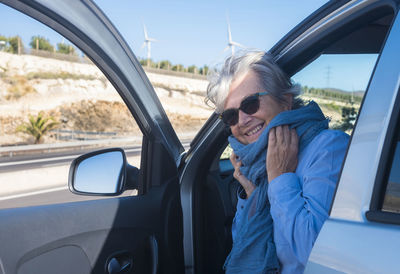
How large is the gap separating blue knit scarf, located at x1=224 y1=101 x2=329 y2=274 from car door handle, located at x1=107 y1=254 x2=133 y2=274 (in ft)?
1.42

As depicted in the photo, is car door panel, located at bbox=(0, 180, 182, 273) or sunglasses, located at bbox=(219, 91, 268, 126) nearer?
car door panel, located at bbox=(0, 180, 182, 273)

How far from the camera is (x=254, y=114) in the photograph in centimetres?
189

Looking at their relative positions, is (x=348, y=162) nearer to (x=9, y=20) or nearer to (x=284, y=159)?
(x=284, y=159)

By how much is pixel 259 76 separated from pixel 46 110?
599 inches

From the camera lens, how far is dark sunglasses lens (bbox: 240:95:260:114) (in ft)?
6.19

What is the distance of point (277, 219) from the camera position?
146cm

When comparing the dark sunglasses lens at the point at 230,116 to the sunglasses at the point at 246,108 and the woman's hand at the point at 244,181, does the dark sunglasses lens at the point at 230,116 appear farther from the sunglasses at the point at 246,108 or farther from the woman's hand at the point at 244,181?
the woman's hand at the point at 244,181

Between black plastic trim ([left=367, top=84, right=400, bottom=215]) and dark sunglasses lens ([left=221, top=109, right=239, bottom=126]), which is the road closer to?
dark sunglasses lens ([left=221, top=109, right=239, bottom=126])

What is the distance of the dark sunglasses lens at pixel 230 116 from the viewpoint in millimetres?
1968

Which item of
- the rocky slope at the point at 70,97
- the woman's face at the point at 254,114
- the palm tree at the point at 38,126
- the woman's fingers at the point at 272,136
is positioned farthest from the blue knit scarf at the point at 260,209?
the palm tree at the point at 38,126

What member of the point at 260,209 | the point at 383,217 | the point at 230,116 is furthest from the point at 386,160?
the point at 230,116

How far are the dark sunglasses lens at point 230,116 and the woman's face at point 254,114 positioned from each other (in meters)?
0.02

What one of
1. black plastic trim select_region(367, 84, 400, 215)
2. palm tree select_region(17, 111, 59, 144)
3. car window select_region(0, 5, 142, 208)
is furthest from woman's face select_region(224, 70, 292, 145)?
palm tree select_region(17, 111, 59, 144)

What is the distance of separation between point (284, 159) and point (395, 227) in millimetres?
660
